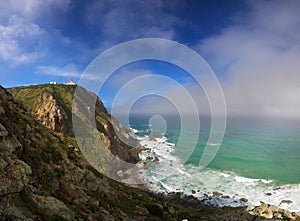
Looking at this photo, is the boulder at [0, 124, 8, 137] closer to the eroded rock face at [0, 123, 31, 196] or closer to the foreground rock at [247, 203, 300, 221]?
the eroded rock face at [0, 123, 31, 196]

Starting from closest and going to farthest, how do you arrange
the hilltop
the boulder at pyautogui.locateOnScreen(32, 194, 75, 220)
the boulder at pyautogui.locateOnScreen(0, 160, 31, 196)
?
the boulder at pyautogui.locateOnScreen(0, 160, 31, 196) < the hilltop < the boulder at pyautogui.locateOnScreen(32, 194, 75, 220)

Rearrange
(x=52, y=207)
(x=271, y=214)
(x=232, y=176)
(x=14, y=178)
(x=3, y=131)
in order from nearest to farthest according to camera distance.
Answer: (x=14, y=178) < (x=52, y=207) < (x=3, y=131) < (x=271, y=214) < (x=232, y=176)

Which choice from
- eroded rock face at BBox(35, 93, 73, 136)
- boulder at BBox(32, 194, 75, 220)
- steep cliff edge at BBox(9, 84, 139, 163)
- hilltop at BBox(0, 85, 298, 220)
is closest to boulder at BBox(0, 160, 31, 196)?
hilltop at BBox(0, 85, 298, 220)

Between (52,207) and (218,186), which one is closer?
(52,207)

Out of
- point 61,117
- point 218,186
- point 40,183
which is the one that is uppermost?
point 61,117

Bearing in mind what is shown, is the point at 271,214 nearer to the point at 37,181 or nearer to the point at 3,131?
the point at 37,181

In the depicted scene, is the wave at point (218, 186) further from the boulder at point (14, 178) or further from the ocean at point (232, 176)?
the boulder at point (14, 178)

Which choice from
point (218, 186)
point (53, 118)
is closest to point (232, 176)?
point (218, 186)

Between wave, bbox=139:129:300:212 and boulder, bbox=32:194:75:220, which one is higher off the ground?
boulder, bbox=32:194:75:220
